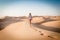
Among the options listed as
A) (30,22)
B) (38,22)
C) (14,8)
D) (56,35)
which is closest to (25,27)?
(30,22)

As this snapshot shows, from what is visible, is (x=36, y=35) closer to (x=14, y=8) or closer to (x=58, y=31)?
(x=58, y=31)

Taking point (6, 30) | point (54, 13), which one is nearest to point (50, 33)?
point (54, 13)

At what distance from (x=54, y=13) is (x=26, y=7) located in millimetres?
477

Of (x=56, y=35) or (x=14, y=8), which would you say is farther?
(x=14, y=8)

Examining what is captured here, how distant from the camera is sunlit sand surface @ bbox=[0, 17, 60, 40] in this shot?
1.77m

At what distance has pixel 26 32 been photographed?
1.81 meters

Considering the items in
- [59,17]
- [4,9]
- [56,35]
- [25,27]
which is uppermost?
[4,9]

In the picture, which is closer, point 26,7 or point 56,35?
point 56,35

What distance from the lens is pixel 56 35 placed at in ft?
5.78

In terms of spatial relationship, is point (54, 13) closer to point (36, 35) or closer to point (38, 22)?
point (38, 22)

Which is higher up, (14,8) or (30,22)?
(14,8)

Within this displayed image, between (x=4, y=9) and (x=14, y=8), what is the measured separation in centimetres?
17

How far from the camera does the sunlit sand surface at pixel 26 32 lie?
5.82 feet

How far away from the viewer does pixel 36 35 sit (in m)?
1.79
